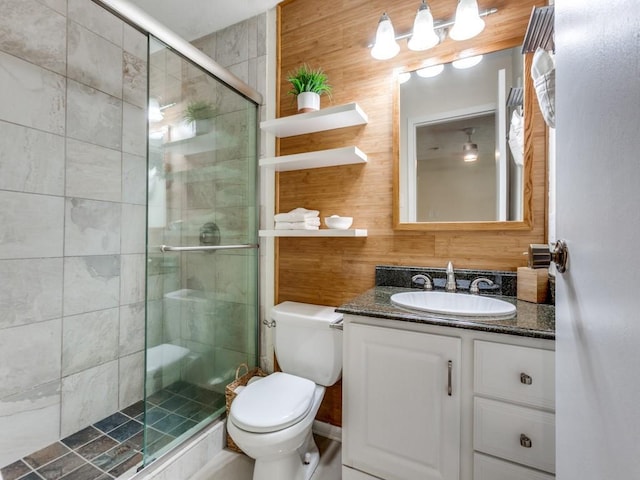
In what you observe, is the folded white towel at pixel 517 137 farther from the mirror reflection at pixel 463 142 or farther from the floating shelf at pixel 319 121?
the floating shelf at pixel 319 121

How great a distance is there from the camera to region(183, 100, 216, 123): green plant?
Answer: 149 centimetres

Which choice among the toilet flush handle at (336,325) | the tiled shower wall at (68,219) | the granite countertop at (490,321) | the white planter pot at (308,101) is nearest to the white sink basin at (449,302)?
the granite countertop at (490,321)

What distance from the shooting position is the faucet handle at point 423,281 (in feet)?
4.85

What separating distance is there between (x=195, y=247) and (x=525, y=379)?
4.83ft

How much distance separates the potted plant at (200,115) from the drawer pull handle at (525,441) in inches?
72.8

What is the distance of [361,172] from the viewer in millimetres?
1690

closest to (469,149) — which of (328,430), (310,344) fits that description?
(310,344)

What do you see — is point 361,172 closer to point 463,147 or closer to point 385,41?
point 463,147

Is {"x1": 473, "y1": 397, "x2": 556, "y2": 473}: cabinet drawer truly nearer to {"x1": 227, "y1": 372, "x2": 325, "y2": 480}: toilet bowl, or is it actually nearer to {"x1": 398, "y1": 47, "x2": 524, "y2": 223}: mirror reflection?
{"x1": 227, "y1": 372, "x2": 325, "y2": 480}: toilet bowl

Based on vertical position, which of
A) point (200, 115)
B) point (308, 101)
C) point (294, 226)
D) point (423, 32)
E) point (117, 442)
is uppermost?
point (423, 32)

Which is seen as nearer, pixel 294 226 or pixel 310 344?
pixel 310 344

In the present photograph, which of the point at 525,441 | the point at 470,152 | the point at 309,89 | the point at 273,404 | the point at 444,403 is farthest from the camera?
the point at 309,89

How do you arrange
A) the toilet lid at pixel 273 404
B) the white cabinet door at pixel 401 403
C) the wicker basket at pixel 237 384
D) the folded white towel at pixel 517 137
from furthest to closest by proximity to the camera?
the wicker basket at pixel 237 384 → the folded white towel at pixel 517 137 → the toilet lid at pixel 273 404 → the white cabinet door at pixel 401 403

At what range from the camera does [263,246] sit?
192cm
